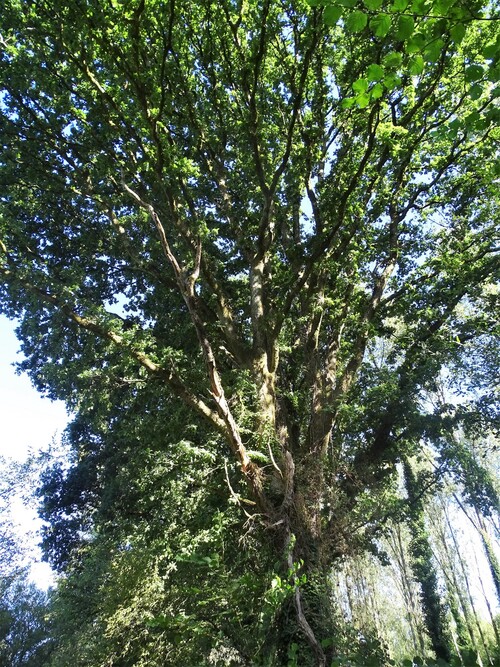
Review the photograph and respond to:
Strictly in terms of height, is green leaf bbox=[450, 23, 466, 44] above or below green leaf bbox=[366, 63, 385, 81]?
above

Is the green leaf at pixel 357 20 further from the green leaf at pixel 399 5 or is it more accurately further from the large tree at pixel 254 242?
the large tree at pixel 254 242

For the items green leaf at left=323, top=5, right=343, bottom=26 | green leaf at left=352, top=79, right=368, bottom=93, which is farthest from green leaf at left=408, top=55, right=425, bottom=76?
green leaf at left=323, top=5, right=343, bottom=26

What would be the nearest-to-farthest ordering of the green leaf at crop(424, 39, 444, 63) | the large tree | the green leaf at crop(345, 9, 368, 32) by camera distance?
the green leaf at crop(345, 9, 368, 32), the green leaf at crop(424, 39, 444, 63), the large tree

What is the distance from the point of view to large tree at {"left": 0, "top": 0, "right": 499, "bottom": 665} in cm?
610

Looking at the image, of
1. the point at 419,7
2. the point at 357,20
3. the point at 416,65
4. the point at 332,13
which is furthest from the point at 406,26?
the point at 332,13

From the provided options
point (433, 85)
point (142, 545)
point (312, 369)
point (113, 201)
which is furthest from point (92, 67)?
point (142, 545)

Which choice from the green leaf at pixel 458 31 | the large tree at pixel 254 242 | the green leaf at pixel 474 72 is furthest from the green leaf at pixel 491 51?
the large tree at pixel 254 242

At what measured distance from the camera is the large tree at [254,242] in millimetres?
6102

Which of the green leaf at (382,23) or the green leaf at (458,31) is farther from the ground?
the green leaf at (458,31)

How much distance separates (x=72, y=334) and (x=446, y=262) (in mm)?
7635

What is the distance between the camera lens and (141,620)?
6.83 metres

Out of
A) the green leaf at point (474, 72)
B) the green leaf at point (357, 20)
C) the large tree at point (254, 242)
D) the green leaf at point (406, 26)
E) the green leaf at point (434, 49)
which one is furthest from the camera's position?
the large tree at point (254, 242)

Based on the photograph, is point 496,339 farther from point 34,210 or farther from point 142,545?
point 34,210

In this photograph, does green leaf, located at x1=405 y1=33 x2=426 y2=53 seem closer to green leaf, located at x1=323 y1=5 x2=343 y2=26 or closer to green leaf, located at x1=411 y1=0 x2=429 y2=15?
green leaf, located at x1=411 y1=0 x2=429 y2=15
